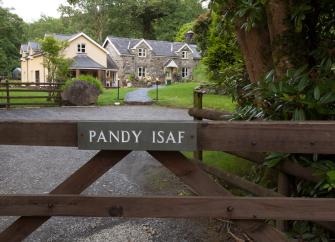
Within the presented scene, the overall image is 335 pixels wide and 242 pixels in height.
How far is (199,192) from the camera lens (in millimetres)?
2922

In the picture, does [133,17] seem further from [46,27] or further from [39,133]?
[39,133]

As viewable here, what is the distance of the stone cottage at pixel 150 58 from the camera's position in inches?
2231

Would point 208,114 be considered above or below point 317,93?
below

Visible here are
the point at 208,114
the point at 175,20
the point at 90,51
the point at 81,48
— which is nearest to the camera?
the point at 208,114

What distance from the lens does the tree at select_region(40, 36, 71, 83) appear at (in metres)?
31.5

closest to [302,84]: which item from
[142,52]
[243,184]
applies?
[243,184]

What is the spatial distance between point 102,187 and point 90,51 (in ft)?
146

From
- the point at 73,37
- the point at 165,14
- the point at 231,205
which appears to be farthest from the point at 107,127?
the point at 165,14

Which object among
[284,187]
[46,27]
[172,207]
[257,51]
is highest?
[46,27]

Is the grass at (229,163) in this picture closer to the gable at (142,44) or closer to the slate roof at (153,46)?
the slate roof at (153,46)

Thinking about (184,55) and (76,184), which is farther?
(184,55)

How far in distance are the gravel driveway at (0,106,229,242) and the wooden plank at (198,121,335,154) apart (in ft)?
8.92

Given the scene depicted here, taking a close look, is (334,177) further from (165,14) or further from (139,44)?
(165,14)

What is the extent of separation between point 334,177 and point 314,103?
2.17ft
